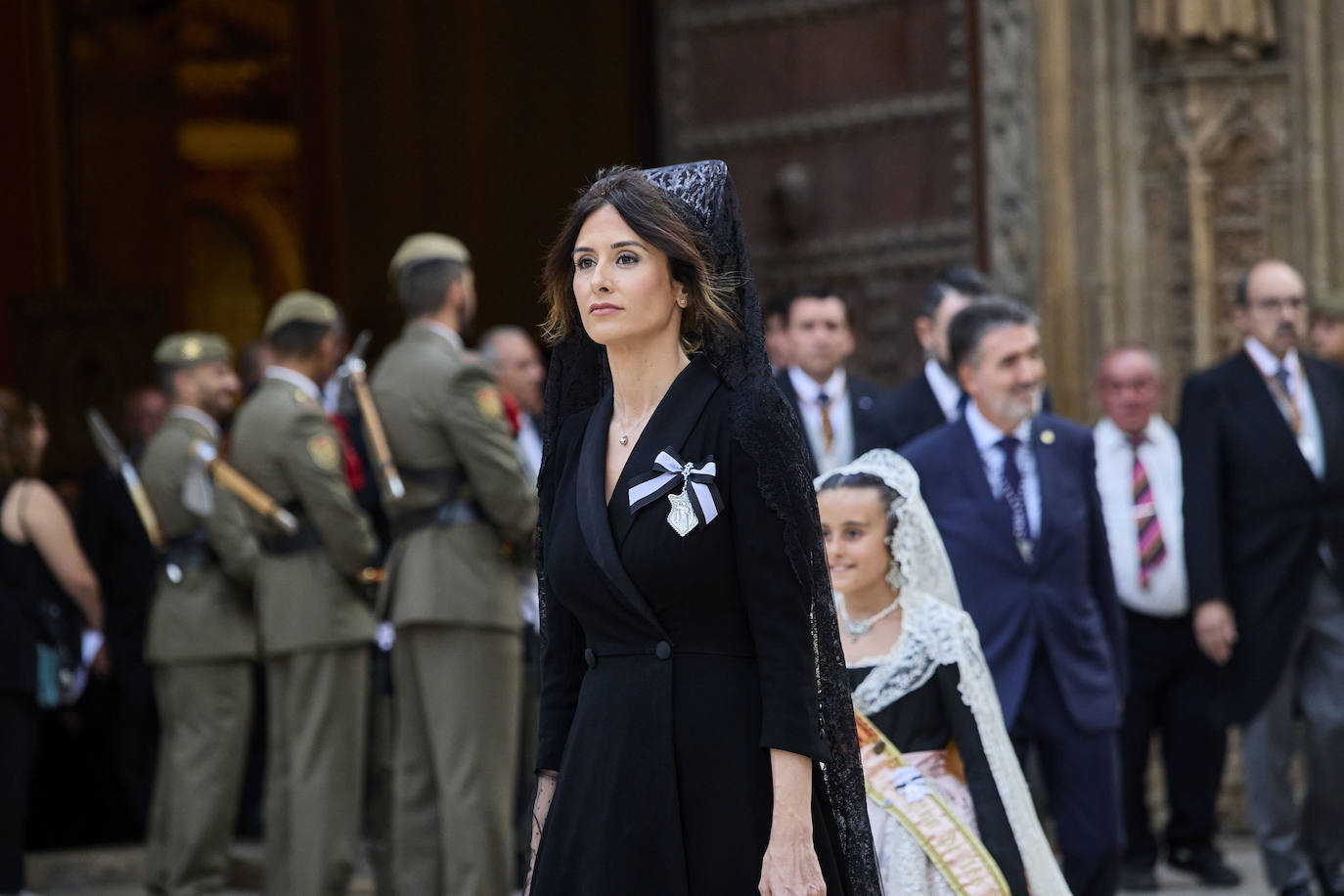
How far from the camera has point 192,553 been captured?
8359 millimetres

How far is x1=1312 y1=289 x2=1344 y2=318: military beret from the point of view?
9148 millimetres

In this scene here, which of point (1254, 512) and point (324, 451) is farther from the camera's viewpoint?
point (1254, 512)

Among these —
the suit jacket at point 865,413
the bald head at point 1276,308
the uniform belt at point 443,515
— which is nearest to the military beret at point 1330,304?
the bald head at point 1276,308

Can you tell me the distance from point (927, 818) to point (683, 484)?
1617 mm

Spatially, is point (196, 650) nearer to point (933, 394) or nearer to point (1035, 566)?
point (933, 394)

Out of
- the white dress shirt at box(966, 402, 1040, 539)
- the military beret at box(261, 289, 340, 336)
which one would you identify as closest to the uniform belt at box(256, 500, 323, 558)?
the military beret at box(261, 289, 340, 336)

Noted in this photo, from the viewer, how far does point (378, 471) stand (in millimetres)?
7352

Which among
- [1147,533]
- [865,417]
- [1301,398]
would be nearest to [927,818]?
[865,417]

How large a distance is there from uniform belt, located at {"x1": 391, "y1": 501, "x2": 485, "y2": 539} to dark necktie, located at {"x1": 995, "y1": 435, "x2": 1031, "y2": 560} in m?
1.97

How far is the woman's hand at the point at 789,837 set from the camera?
3459mm

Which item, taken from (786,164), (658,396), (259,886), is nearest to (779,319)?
(786,164)

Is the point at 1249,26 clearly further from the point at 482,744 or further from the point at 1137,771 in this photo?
the point at 482,744

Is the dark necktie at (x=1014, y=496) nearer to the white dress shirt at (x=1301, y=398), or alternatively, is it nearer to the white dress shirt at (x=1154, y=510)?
the white dress shirt at (x=1301, y=398)

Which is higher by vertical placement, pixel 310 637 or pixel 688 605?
pixel 688 605
